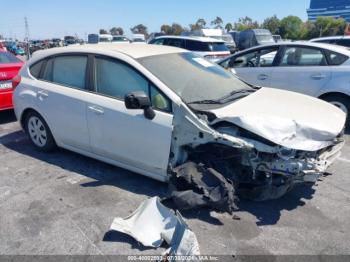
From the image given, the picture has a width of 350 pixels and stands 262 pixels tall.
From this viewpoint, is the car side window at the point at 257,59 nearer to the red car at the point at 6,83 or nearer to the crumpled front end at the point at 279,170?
the crumpled front end at the point at 279,170

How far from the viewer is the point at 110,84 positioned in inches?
156

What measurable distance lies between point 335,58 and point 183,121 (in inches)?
164

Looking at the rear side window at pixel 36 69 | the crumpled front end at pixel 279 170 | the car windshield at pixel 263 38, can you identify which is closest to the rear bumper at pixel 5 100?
the rear side window at pixel 36 69

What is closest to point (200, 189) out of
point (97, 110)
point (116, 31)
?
point (97, 110)

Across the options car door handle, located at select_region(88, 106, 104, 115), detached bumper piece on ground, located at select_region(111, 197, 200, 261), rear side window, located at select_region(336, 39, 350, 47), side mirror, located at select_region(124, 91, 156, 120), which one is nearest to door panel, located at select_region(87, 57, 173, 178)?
car door handle, located at select_region(88, 106, 104, 115)

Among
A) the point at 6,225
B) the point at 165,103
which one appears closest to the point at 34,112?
the point at 6,225

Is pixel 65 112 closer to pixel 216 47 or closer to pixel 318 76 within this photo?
pixel 318 76

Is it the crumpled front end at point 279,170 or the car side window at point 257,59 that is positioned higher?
the car side window at point 257,59

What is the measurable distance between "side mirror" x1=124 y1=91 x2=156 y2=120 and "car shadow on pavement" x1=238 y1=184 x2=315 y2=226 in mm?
1420

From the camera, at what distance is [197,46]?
13.6 m

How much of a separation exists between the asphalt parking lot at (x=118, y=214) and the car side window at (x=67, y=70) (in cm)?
114

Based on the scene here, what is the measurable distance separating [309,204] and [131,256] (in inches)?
80.4

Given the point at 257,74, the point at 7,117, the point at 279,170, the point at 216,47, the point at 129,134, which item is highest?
the point at 216,47

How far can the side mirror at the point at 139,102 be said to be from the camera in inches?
132
